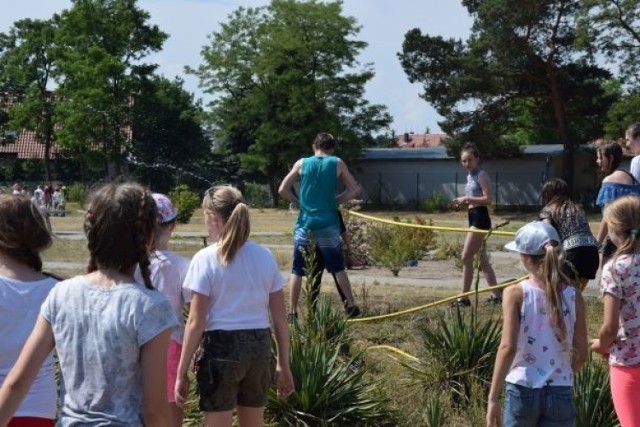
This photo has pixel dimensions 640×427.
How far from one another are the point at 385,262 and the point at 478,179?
17.7 ft

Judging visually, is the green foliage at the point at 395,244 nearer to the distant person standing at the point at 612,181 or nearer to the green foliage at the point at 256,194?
the distant person standing at the point at 612,181

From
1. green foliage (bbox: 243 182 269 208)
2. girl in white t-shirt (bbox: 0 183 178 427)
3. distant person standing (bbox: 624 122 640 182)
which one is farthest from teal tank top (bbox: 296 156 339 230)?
green foliage (bbox: 243 182 269 208)

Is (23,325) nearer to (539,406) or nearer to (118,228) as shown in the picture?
(118,228)

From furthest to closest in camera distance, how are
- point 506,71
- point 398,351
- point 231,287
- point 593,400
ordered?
point 506,71, point 398,351, point 593,400, point 231,287

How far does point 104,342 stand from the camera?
316 cm

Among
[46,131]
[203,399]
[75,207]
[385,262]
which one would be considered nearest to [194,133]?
[46,131]

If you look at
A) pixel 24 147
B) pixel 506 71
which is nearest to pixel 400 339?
pixel 506 71

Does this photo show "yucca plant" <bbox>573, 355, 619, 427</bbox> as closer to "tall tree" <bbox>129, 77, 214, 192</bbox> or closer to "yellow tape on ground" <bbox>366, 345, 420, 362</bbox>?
"yellow tape on ground" <bbox>366, 345, 420, 362</bbox>

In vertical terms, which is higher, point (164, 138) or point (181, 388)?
point (164, 138)

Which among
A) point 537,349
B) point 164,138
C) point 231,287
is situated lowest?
point 537,349

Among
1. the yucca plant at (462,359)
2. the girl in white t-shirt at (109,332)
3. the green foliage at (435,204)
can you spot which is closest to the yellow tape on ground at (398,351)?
the yucca plant at (462,359)

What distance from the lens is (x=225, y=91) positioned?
68.6m

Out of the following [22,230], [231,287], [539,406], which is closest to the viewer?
[22,230]

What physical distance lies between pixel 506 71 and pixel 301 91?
1757cm
